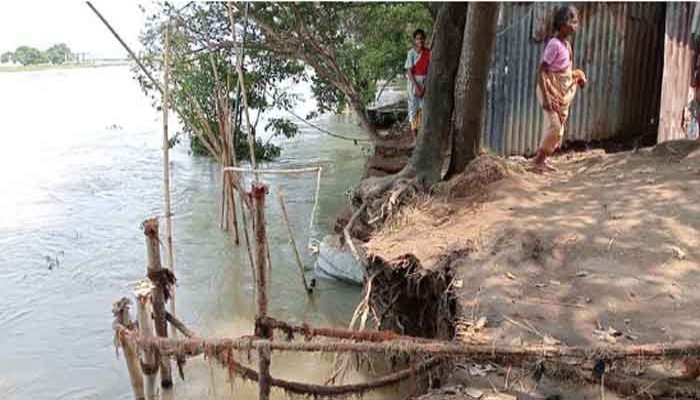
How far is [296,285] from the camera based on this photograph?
7.24m

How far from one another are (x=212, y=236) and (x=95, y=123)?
1415 centimetres

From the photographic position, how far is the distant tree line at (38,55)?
42.7m

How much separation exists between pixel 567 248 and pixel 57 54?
47562mm

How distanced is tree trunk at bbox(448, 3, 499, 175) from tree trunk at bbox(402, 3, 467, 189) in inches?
6.5

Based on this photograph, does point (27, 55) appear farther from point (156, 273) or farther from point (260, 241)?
point (260, 241)

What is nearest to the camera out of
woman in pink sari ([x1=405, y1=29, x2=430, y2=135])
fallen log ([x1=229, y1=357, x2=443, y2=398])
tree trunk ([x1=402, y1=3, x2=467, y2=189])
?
fallen log ([x1=229, y1=357, x2=443, y2=398])

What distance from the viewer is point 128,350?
323cm

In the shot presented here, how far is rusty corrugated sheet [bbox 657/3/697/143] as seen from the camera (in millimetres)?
7082

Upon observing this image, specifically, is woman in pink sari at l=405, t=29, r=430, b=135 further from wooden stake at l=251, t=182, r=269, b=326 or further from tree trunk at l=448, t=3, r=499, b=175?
wooden stake at l=251, t=182, r=269, b=326

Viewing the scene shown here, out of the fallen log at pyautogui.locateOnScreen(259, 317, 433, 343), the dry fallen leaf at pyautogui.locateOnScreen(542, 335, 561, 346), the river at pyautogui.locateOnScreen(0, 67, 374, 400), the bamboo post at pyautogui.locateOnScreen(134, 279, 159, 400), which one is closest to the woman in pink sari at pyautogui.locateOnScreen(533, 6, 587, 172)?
the river at pyautogui.locateOnScreen(0, 67, 374, 400)

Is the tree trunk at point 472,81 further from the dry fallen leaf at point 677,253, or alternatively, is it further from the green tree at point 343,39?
the green tree at point 343,39

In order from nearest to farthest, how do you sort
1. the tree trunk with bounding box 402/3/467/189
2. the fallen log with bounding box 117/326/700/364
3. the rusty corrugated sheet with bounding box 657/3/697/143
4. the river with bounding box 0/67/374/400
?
the fallen log with bounding box 117/326/700/364, the river with bounding box 0/67/374/400, the tree trunk with bounding box 402/3/467/189, the rusty corrugated sheet with bounding box 657/3/697/143

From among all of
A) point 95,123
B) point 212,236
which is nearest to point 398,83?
point 95,123

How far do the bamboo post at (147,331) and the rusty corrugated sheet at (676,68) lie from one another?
622 cm
